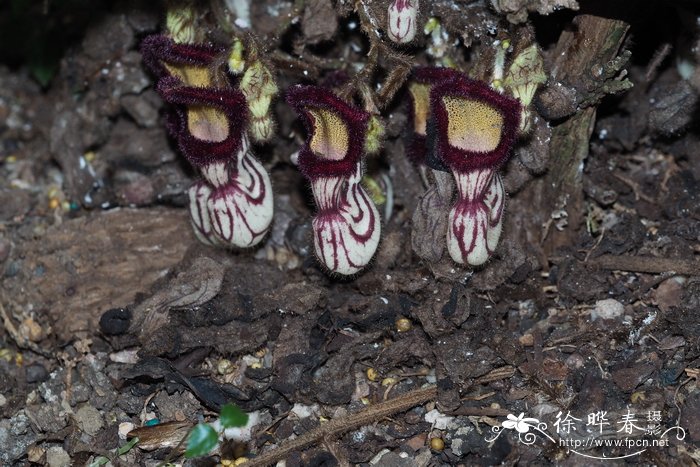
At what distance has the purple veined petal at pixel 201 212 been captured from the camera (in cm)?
311

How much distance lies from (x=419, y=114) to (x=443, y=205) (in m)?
0.39

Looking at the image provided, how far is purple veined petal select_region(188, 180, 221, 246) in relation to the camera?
10.2ft

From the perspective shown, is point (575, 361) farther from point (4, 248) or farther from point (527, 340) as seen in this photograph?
point (4, 248)

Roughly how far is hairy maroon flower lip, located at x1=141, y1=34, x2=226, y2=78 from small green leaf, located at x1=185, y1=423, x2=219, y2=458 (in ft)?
4.19

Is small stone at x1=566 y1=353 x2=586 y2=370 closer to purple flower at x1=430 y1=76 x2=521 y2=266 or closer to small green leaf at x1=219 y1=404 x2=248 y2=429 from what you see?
purple flower at x1=430 y1=76 x2=521 y2=266

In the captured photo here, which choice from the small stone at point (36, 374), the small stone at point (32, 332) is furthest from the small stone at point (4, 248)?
the small stone at point (36, 374)

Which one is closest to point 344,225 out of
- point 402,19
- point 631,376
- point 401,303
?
point 401,303

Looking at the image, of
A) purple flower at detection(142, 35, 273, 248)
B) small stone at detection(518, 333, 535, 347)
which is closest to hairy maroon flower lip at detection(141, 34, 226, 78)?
purple flower at detection(142, 35, 273, 248)

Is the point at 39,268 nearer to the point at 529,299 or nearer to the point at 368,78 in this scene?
the point at 368,78

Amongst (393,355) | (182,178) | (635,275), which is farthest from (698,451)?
(182,178)

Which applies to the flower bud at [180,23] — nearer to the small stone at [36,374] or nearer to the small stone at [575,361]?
the small stone at [36,374]

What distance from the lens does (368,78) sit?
2.94 meters

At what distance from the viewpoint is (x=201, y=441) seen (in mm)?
2387

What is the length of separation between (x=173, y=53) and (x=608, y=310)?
1780 millimetres
